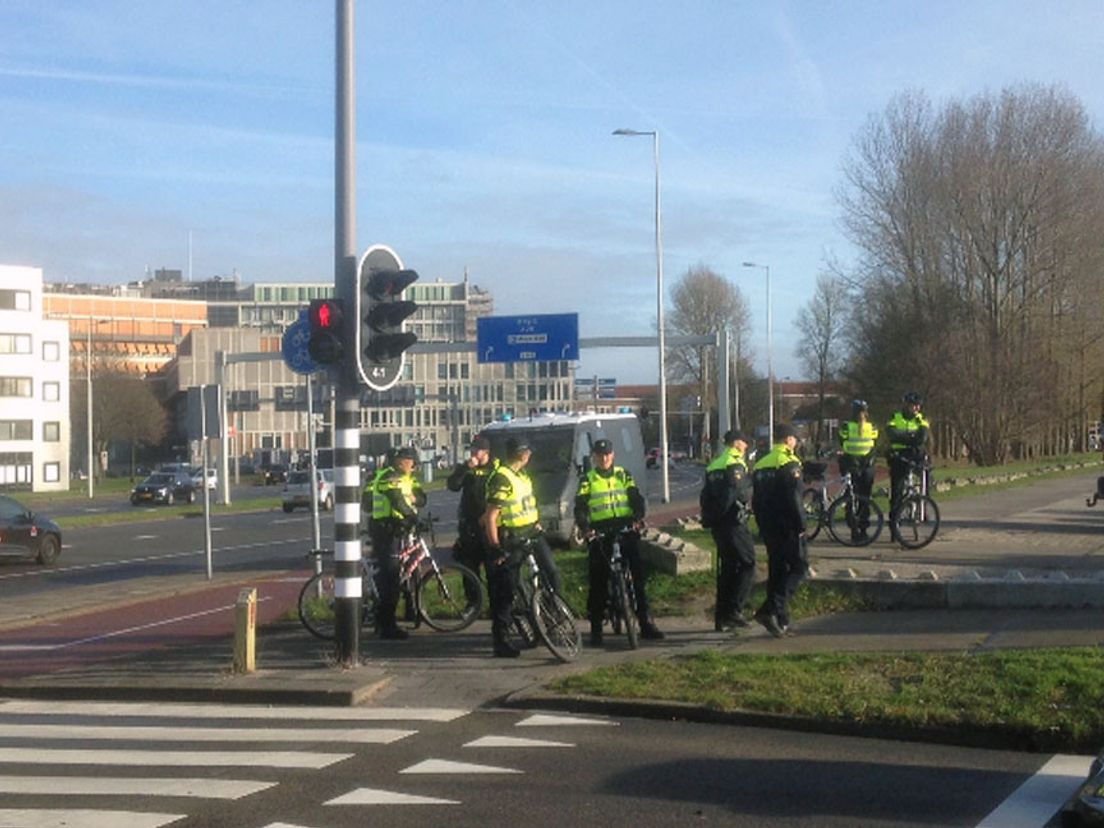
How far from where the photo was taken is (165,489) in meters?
64.1

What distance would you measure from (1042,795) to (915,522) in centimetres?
1080

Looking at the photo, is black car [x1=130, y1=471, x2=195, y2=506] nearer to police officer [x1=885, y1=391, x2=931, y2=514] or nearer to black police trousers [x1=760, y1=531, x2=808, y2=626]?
police officer [x1=885, y1=391, x2=931, y2=514]

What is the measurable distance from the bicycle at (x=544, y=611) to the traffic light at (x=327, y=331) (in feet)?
7.64

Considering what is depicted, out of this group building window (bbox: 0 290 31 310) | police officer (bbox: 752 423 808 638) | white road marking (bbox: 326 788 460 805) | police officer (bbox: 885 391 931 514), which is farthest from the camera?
building window (bbox: 0 290 31 310)

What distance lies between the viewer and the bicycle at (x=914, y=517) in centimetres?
1845

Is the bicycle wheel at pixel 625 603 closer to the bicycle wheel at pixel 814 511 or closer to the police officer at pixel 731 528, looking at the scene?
the police officer at pixel 731 528

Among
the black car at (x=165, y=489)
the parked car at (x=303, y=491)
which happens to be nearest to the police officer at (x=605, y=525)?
the parked car at (x=303, y=491)

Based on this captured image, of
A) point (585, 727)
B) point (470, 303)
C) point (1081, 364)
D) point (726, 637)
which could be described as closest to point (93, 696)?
point (585, 727)

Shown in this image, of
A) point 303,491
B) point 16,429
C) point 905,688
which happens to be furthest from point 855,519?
point 16,429

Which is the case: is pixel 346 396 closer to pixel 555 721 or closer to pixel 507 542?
pixel 507 542

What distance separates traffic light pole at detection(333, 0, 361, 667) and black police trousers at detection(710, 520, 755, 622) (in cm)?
319

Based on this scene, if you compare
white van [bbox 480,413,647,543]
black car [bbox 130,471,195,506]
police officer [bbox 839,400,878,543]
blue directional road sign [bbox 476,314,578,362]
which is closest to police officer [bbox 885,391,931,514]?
police officer [bbox 839,400,878,543]

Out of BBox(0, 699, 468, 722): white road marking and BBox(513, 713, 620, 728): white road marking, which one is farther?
BBox(0, 699, 468, 722): white road marking

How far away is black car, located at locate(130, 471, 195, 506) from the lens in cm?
6359
